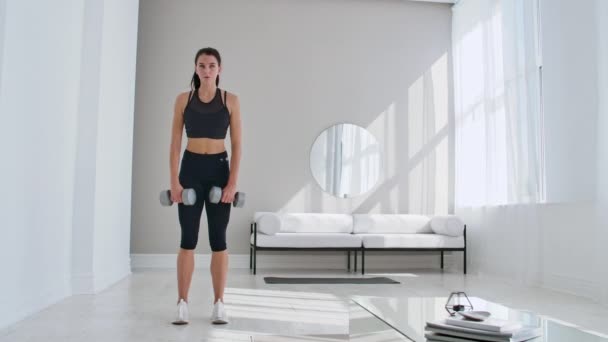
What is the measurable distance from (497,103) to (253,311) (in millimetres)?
3584

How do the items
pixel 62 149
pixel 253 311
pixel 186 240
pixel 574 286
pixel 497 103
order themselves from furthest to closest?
pixel 497 103 → pixel 574 286 → pixel 62 149 → pixel 253 311 → pixel 186 240

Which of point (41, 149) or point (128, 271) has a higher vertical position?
point (41, 149)

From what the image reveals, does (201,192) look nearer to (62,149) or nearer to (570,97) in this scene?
(62,149)

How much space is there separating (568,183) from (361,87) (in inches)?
114

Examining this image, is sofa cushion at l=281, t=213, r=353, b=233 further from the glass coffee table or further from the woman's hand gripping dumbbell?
the glass coffee table

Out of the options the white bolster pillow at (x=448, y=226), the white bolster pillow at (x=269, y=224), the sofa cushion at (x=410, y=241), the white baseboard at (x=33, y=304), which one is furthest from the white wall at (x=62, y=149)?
the white bolster pillow at (x=448, y=226)

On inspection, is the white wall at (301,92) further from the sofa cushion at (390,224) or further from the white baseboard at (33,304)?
the white baseboard at (33,304)

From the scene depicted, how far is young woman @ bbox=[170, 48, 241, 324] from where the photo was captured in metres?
3.11

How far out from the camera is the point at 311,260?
254 inches

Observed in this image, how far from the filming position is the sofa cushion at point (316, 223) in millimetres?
6176

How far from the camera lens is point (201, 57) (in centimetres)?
316

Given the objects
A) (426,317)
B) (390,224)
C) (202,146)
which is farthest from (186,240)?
(390,224)

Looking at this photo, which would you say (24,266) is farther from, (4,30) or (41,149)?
(4,30)

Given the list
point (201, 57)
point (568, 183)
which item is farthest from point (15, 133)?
point (568, 183)
